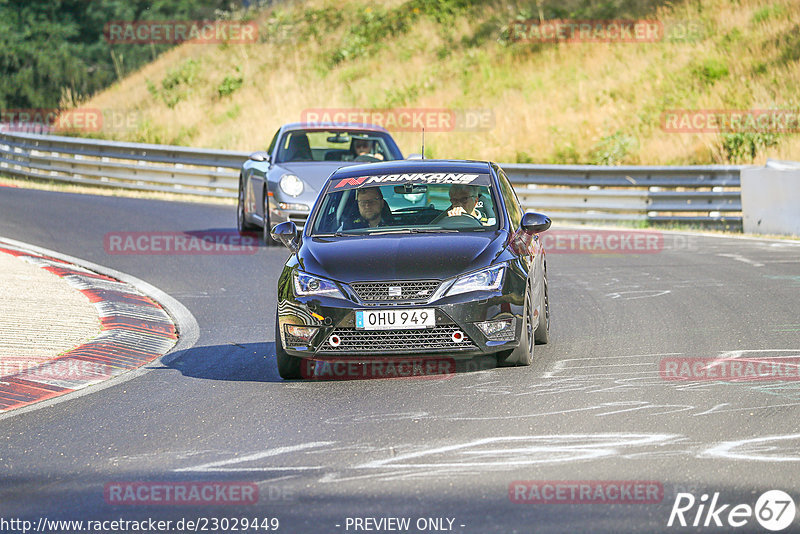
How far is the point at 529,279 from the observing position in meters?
9.16

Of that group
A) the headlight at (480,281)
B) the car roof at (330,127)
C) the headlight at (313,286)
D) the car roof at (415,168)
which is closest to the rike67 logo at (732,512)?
the headlight at (480,281)

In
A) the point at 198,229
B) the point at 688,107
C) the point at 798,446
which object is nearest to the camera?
the point at 798,446

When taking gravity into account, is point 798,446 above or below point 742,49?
below

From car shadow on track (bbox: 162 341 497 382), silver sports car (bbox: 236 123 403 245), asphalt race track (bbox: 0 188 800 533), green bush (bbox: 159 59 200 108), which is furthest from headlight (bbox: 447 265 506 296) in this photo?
green bush (bbox: 159 59 200 108)

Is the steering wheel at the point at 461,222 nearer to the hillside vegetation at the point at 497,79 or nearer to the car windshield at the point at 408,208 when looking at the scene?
the car windshield at the point at 408,208

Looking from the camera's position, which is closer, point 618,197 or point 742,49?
point 618,197

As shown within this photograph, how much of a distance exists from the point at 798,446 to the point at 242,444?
116 inches

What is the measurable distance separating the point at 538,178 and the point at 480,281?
1548 centimetres

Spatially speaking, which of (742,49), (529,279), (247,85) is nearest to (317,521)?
(529,279)

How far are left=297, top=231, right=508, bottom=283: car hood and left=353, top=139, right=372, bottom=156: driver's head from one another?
809 centimetres

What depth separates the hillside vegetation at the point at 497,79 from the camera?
101ft

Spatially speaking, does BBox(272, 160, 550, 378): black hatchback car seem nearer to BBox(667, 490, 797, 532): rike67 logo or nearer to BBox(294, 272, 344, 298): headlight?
BBox(294, 272, 344, 298): headlight

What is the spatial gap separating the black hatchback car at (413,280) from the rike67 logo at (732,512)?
3094 mm

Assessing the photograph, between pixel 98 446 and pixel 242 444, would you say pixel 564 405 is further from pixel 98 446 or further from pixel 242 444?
pixel 98 446
